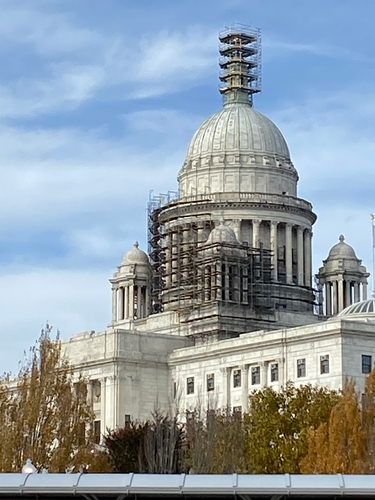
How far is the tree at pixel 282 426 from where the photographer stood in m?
105

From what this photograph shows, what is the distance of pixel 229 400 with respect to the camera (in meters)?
142

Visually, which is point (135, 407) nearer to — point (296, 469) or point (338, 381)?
point (338, 381)

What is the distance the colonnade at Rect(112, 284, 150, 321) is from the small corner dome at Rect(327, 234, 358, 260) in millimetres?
19460

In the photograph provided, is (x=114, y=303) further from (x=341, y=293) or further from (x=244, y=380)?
(x=244, y=380)

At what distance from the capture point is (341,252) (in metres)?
172

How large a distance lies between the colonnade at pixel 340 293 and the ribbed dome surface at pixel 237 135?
1426 centimetres

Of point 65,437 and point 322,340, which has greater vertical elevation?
point 322,340

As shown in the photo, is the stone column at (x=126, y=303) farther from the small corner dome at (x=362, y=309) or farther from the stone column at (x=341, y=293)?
the small corner dome at (x=362, y=309)

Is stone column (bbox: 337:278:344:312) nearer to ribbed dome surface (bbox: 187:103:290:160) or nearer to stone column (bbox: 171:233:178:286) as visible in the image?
ribbed dome surface (bbox: 187:103:290:160)

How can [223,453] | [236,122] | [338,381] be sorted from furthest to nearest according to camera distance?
[236,122] → [338,381] → [223,453]

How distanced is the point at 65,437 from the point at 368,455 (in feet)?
57.7

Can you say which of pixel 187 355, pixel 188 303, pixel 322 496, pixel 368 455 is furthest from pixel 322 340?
pixel 322 496

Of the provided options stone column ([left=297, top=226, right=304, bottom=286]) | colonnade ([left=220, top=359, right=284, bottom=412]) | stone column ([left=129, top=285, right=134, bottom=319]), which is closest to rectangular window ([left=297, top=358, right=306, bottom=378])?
colonnade ([left=220, top=359, right=284, bottom=412])

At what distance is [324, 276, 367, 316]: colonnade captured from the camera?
170 m
